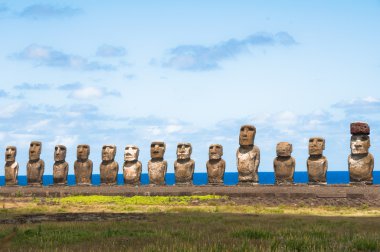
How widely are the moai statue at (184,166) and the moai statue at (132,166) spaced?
2324 millimetres

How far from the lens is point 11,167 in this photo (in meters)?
36.2

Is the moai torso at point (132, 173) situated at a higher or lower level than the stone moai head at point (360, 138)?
lower

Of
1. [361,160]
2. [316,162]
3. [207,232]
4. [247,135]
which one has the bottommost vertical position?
[207,232]

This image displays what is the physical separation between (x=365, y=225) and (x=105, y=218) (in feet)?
22.7

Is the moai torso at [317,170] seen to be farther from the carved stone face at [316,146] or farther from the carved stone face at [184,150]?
the carved stone face at [184,150]

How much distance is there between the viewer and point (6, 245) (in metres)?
12.5

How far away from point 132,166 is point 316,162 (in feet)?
31.6

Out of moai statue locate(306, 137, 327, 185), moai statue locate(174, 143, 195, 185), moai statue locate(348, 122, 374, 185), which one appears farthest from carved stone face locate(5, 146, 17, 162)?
moai statue locate(348, 122, 374, 185)

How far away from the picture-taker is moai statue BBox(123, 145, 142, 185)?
33781mm

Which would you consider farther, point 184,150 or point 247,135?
point 184,150

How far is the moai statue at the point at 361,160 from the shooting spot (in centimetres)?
3020

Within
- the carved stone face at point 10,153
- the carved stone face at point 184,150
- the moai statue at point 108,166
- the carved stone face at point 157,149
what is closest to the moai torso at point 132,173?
the moai statue at point 108,166

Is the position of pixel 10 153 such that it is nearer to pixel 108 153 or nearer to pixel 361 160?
pixel 108 153

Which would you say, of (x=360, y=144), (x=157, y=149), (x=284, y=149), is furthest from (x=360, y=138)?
(x=157, y=149)
